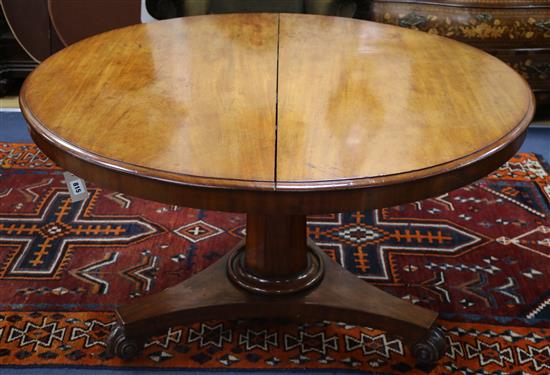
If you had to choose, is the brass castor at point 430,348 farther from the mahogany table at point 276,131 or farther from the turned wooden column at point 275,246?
the turned wooden column at point 275,246

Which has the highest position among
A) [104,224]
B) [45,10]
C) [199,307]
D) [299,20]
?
[299,20]

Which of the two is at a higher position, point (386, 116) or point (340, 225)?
point (386, 116)

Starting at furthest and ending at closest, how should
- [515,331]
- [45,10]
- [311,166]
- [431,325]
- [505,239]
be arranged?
1. [45,10]
2. [505,239]
3. [515,331]
4. [431,325]
5. [311,166]

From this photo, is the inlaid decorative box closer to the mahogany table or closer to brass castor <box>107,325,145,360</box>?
the mahogany table

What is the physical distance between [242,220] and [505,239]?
2.26ft

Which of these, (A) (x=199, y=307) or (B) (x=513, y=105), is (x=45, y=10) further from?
(B) (x=513, y=105)

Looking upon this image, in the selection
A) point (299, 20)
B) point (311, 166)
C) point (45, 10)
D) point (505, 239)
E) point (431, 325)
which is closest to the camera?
point (311, 166)

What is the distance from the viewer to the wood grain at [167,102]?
2.88ft

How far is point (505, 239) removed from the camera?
1693 mm

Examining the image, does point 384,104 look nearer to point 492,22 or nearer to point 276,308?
point 276,308

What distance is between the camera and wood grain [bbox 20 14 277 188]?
877 millimetres

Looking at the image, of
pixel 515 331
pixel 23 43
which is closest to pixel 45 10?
pixel 23 43

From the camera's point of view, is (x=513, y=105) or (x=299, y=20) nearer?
(x=513, y=105)

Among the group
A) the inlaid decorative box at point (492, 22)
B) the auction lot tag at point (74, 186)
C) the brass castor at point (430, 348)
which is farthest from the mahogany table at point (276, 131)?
the inlaid decorative box at point (492, 22)
